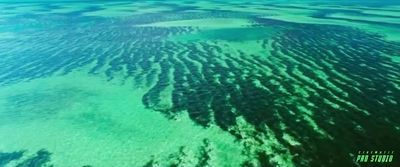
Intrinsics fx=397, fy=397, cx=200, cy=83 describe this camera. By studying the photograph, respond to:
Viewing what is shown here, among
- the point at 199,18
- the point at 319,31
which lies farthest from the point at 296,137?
the point at 199,18

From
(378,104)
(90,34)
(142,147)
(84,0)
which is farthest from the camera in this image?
(84,0)

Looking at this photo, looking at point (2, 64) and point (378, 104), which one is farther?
point (2, 64)

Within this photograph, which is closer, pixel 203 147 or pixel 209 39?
pixel 203 147

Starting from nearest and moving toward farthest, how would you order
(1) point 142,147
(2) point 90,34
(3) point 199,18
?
(1) point 142,147
(2) point 90,34
(3) point 199,18

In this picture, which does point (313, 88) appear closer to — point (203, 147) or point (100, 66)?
point (203, 147)

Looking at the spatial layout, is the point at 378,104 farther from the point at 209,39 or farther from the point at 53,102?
the point at 209,39

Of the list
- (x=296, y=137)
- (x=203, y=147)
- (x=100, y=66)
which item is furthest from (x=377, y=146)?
(x=100, y=66)
